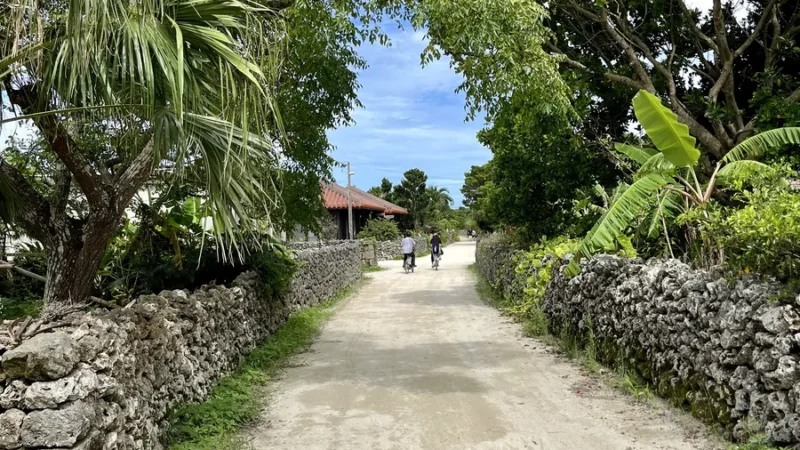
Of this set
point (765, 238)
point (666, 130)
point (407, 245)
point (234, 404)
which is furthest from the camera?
point (407, 245)

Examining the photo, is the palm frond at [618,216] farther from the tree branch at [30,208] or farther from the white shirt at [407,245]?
the white shirt at [407,245]

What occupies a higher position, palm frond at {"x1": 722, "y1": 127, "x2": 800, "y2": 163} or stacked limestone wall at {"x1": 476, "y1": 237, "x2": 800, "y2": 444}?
palm frond at {"x1": 722, "y1": 127, "x2": 800, "y2": 163}

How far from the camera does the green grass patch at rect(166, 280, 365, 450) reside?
4.98m

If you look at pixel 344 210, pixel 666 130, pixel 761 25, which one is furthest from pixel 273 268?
pixel 344 210

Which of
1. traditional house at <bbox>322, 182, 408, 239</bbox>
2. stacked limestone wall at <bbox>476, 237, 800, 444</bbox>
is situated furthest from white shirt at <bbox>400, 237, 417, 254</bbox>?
stacked limestone wall at <bbox>476, 237, 800, 444</bbox>

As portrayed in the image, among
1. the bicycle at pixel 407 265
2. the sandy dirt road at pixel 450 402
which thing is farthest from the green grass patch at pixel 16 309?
the bicycle at pixel 407 265

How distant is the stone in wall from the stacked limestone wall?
4.41 metres

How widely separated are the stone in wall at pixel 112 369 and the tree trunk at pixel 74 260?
0.99 meters

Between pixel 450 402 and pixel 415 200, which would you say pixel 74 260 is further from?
pixel 415 200

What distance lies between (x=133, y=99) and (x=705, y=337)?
16.4ft

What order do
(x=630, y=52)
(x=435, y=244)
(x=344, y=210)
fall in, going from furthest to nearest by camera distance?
(x=344, y=210)
(x=435, y=244)
(x=630, y=52)

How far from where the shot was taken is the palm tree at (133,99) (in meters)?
4.16

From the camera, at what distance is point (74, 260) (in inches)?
245

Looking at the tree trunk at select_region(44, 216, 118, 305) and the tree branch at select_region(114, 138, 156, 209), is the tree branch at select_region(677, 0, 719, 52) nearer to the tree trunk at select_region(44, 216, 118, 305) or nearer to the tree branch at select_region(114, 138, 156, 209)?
the tree branch at select_region(114, 138, 156, 209)
